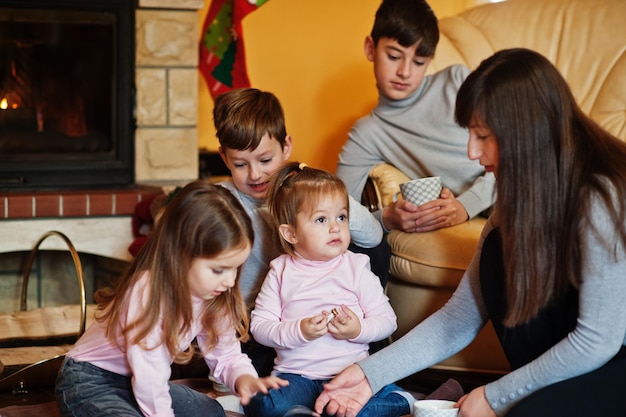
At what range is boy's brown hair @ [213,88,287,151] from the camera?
2.27 meters

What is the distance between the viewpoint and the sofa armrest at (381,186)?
9.36 ft

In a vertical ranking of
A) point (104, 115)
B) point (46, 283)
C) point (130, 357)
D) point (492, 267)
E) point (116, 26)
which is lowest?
point (46, 283)

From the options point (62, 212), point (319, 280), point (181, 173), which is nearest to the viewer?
point (319, 280)

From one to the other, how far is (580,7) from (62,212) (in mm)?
1946

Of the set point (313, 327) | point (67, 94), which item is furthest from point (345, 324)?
point (67, 94)

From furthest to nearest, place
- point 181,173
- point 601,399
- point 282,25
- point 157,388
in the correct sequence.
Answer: point 282,25 < point 181,173 < point 157,388 < point 601,399

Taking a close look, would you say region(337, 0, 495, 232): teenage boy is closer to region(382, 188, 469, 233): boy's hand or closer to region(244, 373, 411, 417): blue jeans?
region(382, 188, 469, 233): boy's hand

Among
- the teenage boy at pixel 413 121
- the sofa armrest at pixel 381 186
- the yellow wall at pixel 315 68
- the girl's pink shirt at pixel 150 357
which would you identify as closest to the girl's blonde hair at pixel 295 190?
the girl's pink shirt at pixel 150 357

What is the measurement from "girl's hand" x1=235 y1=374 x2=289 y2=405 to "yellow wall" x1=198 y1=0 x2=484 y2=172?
90.3 inches

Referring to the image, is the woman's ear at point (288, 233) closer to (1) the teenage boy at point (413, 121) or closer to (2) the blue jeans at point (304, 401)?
(2) the blue jeans at point (304, 401)

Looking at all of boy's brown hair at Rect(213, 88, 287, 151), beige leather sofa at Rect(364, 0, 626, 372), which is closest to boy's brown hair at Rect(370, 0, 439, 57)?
beige leather sofa at Rect(364, 0, 626, 372)

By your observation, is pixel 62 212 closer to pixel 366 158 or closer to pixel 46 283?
pixel 46 283

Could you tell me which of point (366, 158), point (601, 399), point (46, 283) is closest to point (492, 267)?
point (601, 399)

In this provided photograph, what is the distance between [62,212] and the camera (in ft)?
11.3
